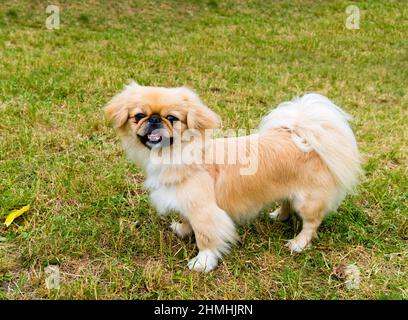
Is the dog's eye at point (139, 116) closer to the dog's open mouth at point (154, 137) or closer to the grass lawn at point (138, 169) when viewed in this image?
the dog's open mouth at point (154, 137)

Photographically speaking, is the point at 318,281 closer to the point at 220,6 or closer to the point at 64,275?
the point at 64,275

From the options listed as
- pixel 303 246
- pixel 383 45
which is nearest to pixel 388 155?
pixel 303 246

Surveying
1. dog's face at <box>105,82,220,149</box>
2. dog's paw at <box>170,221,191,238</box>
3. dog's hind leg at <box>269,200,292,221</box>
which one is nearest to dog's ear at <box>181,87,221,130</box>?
dog's face at <box>105,82,220,149</box>

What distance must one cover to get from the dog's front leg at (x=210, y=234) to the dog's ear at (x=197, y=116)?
0.50 metres

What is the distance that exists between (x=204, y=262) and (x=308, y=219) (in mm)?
753

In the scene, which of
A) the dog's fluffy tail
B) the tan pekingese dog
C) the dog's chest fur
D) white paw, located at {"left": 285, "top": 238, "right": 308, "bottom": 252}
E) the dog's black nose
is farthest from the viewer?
white paw, located at {"left": 285, "top": 238, "right": 308, "bottom": 252}

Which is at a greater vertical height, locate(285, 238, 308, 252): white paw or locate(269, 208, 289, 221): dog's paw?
locate(269, 208, 289, 221): dog's paw

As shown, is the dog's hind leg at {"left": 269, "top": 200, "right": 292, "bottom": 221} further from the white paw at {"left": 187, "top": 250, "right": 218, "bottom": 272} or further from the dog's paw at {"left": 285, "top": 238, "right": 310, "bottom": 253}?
the white paw at {"left": 187, "top": 250, "right": 218, "bottom": 272}

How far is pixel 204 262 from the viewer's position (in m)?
2.91

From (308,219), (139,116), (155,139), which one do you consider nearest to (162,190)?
(155,139)

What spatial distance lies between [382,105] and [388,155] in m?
1.97

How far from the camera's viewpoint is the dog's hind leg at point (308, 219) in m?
3.00

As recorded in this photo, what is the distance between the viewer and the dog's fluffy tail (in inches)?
115

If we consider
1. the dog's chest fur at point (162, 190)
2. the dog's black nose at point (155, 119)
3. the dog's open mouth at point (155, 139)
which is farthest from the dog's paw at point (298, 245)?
the dog's black nose at point (155, 119)
